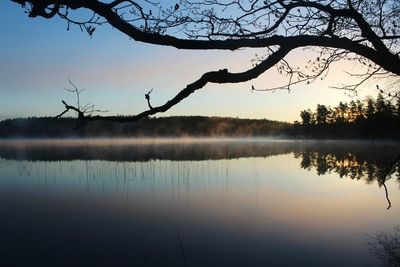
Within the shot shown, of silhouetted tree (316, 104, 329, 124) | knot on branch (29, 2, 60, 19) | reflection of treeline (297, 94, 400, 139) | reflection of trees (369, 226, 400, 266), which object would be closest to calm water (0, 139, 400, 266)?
reflection of trees (369, 226, 400, 266)

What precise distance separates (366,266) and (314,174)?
1344 centimetres

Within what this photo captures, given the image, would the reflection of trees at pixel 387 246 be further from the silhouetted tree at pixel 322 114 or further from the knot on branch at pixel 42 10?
the silhouetted tree at pixel 322 114

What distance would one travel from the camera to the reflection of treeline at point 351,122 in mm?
60625

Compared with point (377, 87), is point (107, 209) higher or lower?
lower

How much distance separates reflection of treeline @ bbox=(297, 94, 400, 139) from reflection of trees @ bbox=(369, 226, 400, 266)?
43.0 m

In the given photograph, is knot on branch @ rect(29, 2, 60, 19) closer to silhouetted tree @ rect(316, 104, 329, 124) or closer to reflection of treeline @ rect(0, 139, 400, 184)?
reflection of treeline @ rect(0, 139, 400, 184)

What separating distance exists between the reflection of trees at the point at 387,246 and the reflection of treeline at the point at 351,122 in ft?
141

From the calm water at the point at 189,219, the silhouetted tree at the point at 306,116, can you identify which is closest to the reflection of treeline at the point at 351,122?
the silhouetted tree at the point at 306,116

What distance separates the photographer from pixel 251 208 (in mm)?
11391

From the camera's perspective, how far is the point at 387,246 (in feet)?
25.1

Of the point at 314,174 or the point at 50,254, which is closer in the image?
the point at 50,254

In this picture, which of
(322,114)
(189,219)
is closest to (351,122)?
(322,114)

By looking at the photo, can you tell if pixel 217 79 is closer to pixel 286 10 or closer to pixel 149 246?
pixel 286 10

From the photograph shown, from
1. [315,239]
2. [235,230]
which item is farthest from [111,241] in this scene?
[315,239]
